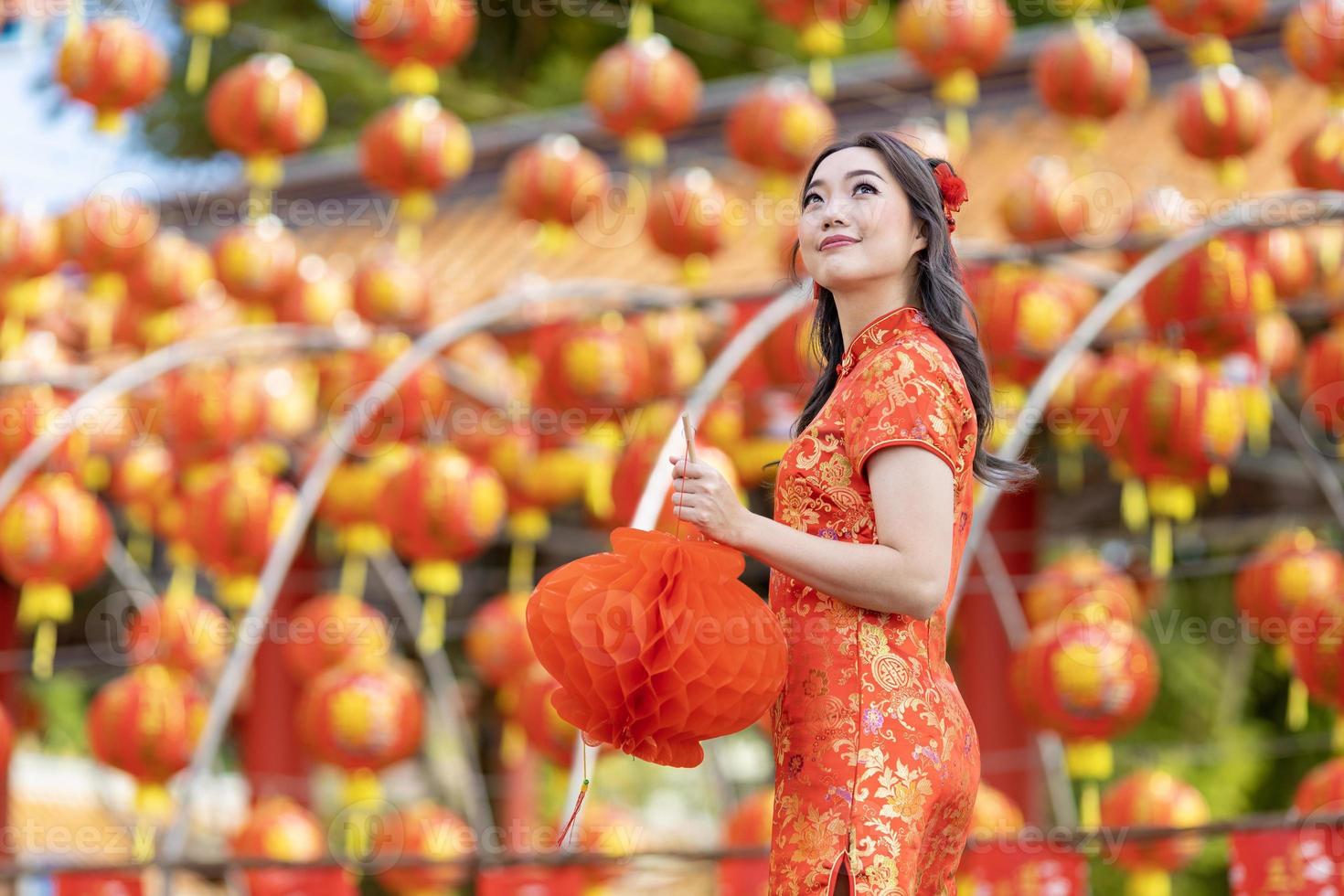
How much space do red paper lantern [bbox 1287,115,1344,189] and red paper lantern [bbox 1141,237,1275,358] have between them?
0.24 metres

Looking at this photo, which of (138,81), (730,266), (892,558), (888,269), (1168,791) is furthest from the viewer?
(730,266)

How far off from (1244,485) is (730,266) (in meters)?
2.61

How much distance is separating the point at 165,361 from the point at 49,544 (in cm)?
67

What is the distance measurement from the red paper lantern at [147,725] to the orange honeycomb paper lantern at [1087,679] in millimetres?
2228

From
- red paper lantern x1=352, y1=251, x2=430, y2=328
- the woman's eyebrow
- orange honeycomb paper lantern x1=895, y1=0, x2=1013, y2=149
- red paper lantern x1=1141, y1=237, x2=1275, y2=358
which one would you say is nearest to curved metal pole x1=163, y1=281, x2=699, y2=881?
red paper lantern x1=352, y1=251, x2=430, y2=328

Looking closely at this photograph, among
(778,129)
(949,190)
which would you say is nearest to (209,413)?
(778,129)

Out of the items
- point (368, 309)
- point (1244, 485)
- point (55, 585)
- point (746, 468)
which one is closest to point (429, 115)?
point (368, 309)

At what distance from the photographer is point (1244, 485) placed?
7551 millimetres

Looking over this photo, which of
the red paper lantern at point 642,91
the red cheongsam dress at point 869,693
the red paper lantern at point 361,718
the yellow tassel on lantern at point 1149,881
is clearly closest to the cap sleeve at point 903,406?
the red cheongsam dress at point 869,693

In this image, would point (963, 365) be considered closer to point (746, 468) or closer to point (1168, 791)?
point (1168, 791)

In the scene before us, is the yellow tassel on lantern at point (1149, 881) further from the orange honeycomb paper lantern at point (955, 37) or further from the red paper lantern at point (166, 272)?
the red paper lantern at point (166, 272)

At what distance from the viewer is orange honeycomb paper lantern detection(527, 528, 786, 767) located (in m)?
1.71

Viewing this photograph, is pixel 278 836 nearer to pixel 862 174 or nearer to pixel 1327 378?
pixel 1327 378

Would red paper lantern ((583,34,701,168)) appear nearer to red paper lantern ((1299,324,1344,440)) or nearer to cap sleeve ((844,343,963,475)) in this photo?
red paper lantern ((1299,324,1344,440))
